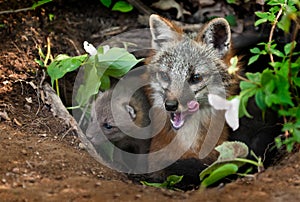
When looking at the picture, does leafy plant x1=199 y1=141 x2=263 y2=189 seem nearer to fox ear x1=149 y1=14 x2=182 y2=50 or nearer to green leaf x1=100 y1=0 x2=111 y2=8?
fox ear x1=149 y1=14 x2=182 y2=50

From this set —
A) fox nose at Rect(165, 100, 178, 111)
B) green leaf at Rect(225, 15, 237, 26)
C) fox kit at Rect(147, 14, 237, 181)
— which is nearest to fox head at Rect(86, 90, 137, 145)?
fox kit at Rect(147, 14, 237, 181)

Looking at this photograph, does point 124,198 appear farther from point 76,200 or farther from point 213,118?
point 213,118

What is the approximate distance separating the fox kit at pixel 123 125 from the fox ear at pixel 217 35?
93 centimetres

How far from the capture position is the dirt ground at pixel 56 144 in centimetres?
363

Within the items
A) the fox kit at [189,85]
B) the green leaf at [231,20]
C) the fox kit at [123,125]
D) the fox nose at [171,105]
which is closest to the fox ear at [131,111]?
the fox kit at [123,125]

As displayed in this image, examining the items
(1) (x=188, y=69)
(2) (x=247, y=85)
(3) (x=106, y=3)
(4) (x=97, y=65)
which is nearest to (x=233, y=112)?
(2) (x=247, y=85)

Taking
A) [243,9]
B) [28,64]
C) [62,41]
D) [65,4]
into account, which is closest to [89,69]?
[28,64]

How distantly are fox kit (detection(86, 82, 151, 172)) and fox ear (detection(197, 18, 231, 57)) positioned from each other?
932mm

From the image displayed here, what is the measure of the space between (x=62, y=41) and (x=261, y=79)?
9.95 ft

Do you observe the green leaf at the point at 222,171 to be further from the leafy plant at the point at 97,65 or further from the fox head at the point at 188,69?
the leafy plant at the point at 97,65

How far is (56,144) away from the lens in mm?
4500

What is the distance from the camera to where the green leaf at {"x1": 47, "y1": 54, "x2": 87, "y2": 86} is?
4961 mm

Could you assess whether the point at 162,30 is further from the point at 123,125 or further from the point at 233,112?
the point at 233,112

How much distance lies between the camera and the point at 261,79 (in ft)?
11.5
